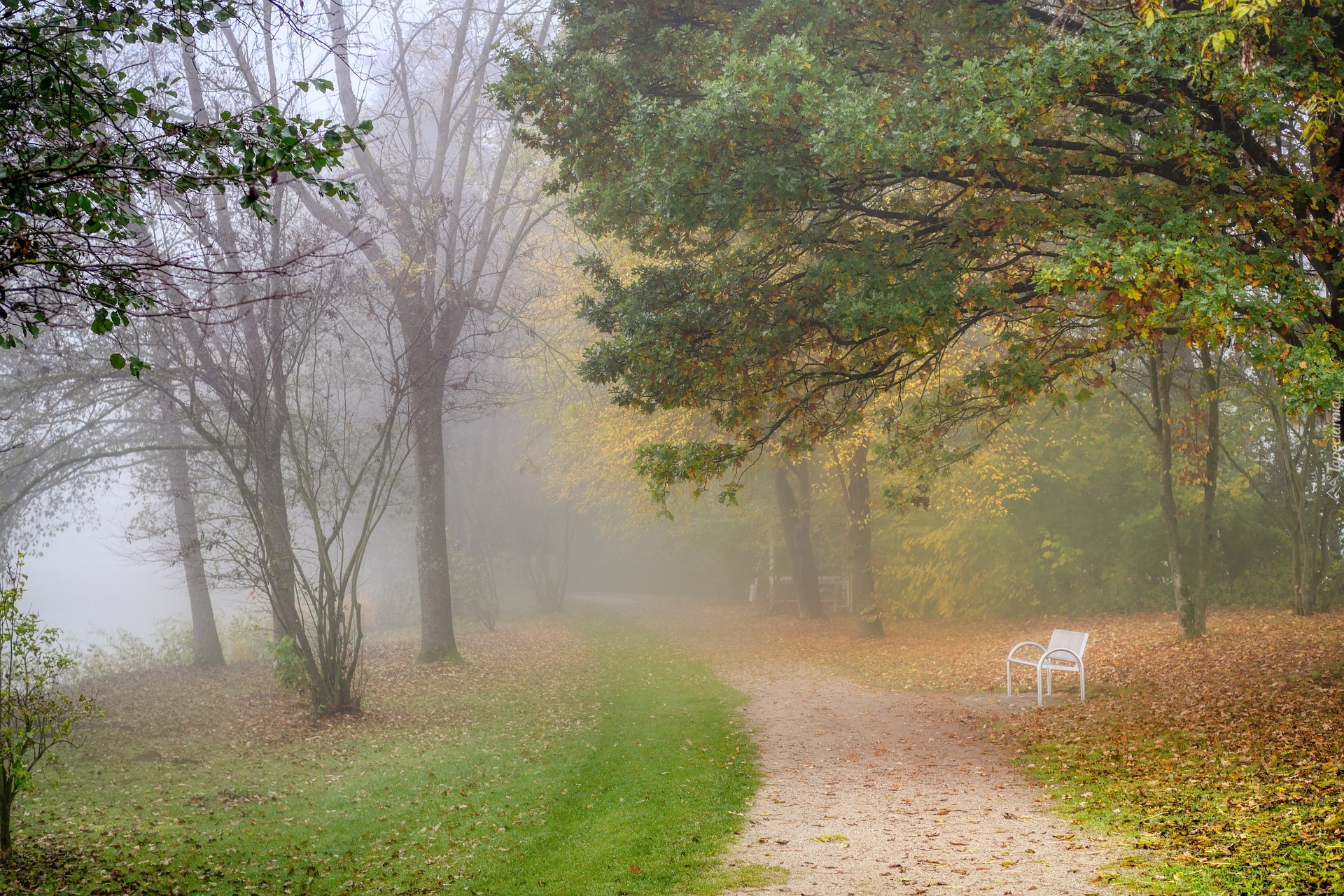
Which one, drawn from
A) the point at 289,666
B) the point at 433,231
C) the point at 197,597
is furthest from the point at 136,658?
the point at 433,231

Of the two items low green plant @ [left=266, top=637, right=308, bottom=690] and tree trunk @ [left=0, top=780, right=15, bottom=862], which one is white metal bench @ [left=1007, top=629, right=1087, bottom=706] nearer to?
low green plant @ [left=266, top=637, right=308, bottom=690]

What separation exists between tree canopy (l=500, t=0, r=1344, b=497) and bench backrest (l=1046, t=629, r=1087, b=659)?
133 inches

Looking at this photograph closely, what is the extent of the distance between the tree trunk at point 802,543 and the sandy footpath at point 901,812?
1045 centimetres

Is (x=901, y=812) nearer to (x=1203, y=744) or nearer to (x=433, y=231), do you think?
(x=1203, y=744)

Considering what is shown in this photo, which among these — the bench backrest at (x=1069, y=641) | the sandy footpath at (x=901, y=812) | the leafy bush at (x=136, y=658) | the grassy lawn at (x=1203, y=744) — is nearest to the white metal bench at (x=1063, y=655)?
the bench backrest at (x=1069, y=641)

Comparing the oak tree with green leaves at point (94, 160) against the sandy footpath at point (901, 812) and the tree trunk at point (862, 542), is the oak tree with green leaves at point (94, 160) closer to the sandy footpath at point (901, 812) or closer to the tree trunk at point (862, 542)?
the sandy footpath at point (901, 812)

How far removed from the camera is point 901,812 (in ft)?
20.5

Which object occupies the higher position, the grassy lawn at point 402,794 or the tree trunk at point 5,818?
the tree trunk at point 5,818

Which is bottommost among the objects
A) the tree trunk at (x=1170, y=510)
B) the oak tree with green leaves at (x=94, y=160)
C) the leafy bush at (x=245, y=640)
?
the leafy bush at (x=245, y=640)

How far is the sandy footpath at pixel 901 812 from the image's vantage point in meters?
4.80

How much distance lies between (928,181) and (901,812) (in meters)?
5.93

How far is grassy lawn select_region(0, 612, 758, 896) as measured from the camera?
5430 mm

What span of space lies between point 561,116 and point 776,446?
9111mm

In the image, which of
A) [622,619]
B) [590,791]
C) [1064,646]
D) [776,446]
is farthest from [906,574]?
[590,791]
